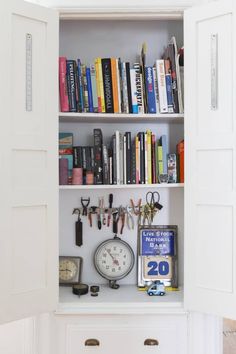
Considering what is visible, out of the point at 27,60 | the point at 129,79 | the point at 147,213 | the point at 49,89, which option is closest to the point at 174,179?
the point at 147,213

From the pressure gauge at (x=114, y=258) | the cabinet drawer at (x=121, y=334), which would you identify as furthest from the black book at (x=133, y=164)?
the cabinet drawer at (x=121, y=334)

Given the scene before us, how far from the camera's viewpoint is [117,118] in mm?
2209

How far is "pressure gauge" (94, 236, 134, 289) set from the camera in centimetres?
233

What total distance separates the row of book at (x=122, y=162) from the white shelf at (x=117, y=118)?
0.08 meters

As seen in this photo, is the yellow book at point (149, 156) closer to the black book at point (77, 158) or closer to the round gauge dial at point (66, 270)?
the black book at point (77, 158)

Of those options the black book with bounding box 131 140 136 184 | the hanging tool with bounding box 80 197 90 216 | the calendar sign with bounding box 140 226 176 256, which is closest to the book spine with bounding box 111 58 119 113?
the black book with bounding box 131 140 136 184

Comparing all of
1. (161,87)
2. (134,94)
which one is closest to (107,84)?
(134,94)

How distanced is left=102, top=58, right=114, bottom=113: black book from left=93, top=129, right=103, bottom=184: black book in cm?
14

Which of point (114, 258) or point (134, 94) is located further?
point (114, 258)

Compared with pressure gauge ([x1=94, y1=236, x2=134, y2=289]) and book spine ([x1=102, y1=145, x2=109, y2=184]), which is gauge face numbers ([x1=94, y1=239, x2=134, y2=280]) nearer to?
pressure gauge ([x1=94, y1=236, x2=134, y2=289])

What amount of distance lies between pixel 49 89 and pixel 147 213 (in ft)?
2.80

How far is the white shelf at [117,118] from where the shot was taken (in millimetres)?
2133

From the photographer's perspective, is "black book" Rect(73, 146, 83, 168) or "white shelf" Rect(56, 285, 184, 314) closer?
"white shelf" Rect(56, 285, 184, 314)

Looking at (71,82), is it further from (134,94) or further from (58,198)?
(58,198)
